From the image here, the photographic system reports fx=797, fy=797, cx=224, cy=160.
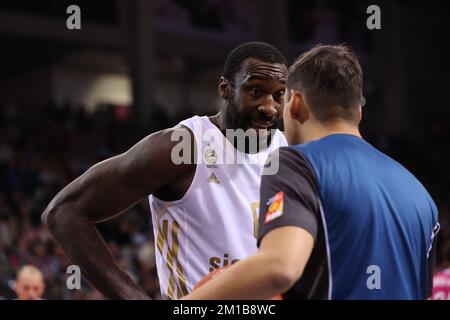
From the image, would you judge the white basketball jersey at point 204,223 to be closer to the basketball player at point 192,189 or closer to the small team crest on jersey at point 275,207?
the basketball player at point 192,189

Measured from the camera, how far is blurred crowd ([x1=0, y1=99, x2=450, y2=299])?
10.3 meters

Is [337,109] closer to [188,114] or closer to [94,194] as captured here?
[94,194]

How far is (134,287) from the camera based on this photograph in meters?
2.74

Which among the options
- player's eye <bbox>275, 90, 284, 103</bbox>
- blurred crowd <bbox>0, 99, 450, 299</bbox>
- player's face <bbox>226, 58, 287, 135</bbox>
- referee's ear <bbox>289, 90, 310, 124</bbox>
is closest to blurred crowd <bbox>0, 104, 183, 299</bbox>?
blurred crowd <bbox>0, 99, 450, 299</bbox>

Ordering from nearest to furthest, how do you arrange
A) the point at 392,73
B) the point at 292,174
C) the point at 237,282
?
the point at 237,282 → the point at 292,174 → the point at 392,73

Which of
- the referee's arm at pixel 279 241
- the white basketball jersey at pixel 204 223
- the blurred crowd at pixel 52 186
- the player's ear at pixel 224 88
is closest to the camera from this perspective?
the referee's arm at pixel 279 241

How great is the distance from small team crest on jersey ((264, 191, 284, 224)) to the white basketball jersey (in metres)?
1.06

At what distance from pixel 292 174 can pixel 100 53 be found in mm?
19688

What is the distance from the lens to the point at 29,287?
724 centimetres

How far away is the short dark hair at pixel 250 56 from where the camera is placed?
3242mm

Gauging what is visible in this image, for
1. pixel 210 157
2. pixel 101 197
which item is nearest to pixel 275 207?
pixel 101 197

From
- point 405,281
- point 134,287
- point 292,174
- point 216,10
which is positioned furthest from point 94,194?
point 216,10

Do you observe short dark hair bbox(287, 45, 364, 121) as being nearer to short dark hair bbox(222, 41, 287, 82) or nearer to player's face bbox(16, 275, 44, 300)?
short dark hair bbox(222, 41, 287, 82)

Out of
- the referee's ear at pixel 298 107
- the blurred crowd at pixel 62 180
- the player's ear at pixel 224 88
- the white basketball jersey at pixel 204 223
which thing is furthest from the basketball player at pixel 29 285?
the referee's ear at pixel 298 107
